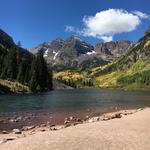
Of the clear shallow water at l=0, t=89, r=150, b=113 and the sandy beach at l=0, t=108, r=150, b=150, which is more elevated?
the clear shallow water at l=0, t=89, r=150, b=113

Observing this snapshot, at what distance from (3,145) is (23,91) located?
465 feet

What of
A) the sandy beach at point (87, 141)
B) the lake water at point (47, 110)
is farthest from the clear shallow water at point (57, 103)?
the sandy beach at point (87, 141)

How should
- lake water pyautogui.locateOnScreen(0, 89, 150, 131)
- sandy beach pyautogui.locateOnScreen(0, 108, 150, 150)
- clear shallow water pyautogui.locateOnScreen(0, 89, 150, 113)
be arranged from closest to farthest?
sandy beach pyautogui.locateOnScreen(0, 108, 150, 150), lake water pyautogui.locateOnScreen(0, 89, 150, 131), clear shallow water pyautogui.locateOnScreen(0, 89, 150, 113)

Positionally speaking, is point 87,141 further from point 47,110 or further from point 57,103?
point 57,103

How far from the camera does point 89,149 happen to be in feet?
92.8

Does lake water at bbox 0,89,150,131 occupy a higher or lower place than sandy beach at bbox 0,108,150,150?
higher

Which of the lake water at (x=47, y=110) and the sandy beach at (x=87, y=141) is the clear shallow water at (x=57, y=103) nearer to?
the lake water at (x=47, y=110)

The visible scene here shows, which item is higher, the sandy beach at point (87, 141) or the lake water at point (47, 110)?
the lake water at point (47, 110)

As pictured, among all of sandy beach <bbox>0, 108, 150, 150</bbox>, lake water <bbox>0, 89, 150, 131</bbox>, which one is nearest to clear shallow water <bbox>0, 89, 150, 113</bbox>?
lake water <bbox>0, 89, 150, 131</bbox>

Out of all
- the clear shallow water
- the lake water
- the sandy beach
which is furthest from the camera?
the clear shallow water

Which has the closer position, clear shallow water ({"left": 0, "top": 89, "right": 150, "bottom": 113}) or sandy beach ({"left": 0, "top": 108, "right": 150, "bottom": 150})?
sandy beach ({"left": 0, "top": 108, "right": 150, "bottom": 150})

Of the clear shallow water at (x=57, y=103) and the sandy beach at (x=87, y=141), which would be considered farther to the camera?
the clear shallow water at (x=57, y=103)

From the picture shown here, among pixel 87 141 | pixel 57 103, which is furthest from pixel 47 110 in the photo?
pixel 87 141

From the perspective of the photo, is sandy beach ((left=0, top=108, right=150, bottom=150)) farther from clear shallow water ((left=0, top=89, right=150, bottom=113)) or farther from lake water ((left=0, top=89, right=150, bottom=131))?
clear shallow water ((left=0, top=89, right=150, bottom=113))
